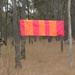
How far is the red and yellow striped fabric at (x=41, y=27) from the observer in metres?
15.7

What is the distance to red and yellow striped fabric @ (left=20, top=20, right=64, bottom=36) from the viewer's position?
1573 cm

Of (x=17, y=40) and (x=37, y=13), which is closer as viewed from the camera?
(x=17, y=40)

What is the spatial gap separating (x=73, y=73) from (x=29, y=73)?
197cm

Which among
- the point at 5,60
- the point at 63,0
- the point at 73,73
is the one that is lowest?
the point at 73,73

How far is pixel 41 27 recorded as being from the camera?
53.4 ft

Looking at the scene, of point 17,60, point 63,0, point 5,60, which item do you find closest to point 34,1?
point 63,0

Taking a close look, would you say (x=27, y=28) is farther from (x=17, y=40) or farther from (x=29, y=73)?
(x=29, y=73)

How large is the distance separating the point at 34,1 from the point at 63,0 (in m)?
7.48

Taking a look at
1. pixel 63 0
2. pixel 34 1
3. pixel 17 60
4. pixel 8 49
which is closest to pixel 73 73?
pixel 17 60

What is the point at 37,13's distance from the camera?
47.1 metres

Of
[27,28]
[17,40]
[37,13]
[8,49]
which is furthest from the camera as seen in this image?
[37,13]

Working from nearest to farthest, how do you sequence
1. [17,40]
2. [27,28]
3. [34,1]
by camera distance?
[17,40]
[27,28]
[34,1]

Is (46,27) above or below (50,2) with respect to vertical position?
below

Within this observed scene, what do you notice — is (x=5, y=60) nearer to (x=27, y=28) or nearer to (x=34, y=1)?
(x=27, y=28)
